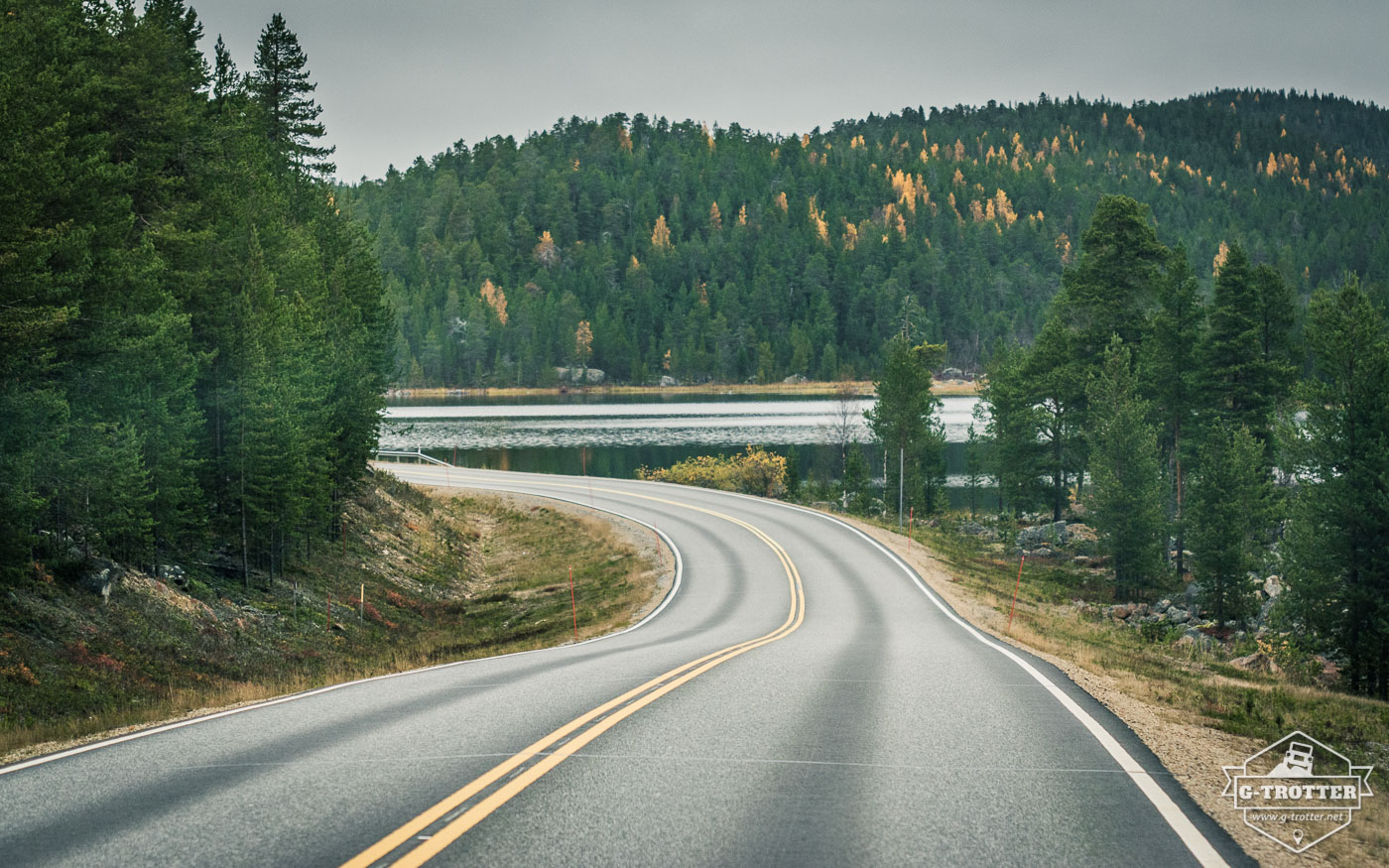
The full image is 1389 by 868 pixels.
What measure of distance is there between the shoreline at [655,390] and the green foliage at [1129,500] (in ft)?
428

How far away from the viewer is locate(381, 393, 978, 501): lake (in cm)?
7556

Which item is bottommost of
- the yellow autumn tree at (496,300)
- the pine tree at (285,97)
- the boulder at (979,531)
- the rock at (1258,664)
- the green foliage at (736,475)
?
the boulder at (979,531)

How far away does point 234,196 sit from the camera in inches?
995

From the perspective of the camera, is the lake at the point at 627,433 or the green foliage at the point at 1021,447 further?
the lake at the point at 627,433

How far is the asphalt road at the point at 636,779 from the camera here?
481 centimetres

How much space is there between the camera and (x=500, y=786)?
5.72m

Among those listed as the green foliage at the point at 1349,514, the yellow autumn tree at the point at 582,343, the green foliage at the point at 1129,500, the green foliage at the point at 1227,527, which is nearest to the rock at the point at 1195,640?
the green foliage at the point at 1227,527

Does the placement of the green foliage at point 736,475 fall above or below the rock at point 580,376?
below

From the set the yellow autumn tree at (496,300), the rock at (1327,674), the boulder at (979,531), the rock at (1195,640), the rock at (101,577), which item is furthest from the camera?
the yellow autumn tree at (496,300)

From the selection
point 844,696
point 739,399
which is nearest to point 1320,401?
point 844,696

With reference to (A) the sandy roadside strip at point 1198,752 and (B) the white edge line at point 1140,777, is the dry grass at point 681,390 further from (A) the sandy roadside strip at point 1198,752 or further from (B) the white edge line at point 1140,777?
(A) the sandy roadside strip at point 1198,752

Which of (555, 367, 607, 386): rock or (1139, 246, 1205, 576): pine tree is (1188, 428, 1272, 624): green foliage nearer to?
(1139, 246, 1205, 576): pine tree

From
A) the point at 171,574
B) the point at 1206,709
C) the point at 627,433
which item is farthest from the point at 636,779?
the point at 627,433

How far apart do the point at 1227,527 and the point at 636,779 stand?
106ft
